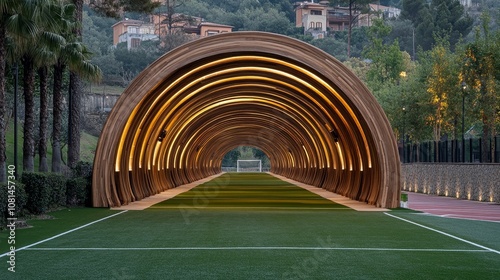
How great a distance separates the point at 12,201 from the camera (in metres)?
17.9

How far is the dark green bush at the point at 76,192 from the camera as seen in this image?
24961 mm

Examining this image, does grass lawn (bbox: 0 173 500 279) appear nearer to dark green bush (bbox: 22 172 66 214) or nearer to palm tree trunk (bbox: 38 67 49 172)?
dark green bush (bbox: 22 172 66 214)

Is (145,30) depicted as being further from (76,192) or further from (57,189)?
(57,189)

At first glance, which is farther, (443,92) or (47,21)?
(443,92)

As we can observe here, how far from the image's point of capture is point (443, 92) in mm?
49875

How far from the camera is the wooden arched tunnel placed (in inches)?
950

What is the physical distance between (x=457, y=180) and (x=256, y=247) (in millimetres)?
21690

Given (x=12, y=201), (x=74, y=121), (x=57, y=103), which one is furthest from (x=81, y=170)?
(x=12, y=201)

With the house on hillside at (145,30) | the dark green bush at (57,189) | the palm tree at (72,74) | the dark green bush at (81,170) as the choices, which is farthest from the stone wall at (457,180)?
the house on hillside at (145,30)

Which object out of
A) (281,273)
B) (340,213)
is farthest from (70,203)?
(281,273)

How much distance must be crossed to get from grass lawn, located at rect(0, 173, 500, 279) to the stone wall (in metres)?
9.03

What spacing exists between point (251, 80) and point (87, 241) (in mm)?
18347

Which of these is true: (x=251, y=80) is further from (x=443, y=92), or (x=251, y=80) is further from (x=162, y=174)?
(x=443, y=92)

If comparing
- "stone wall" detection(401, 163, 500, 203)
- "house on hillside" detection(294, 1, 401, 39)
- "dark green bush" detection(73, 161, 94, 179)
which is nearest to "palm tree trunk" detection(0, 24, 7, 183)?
"dark green bush" detection(73, 161, 94, 179)
